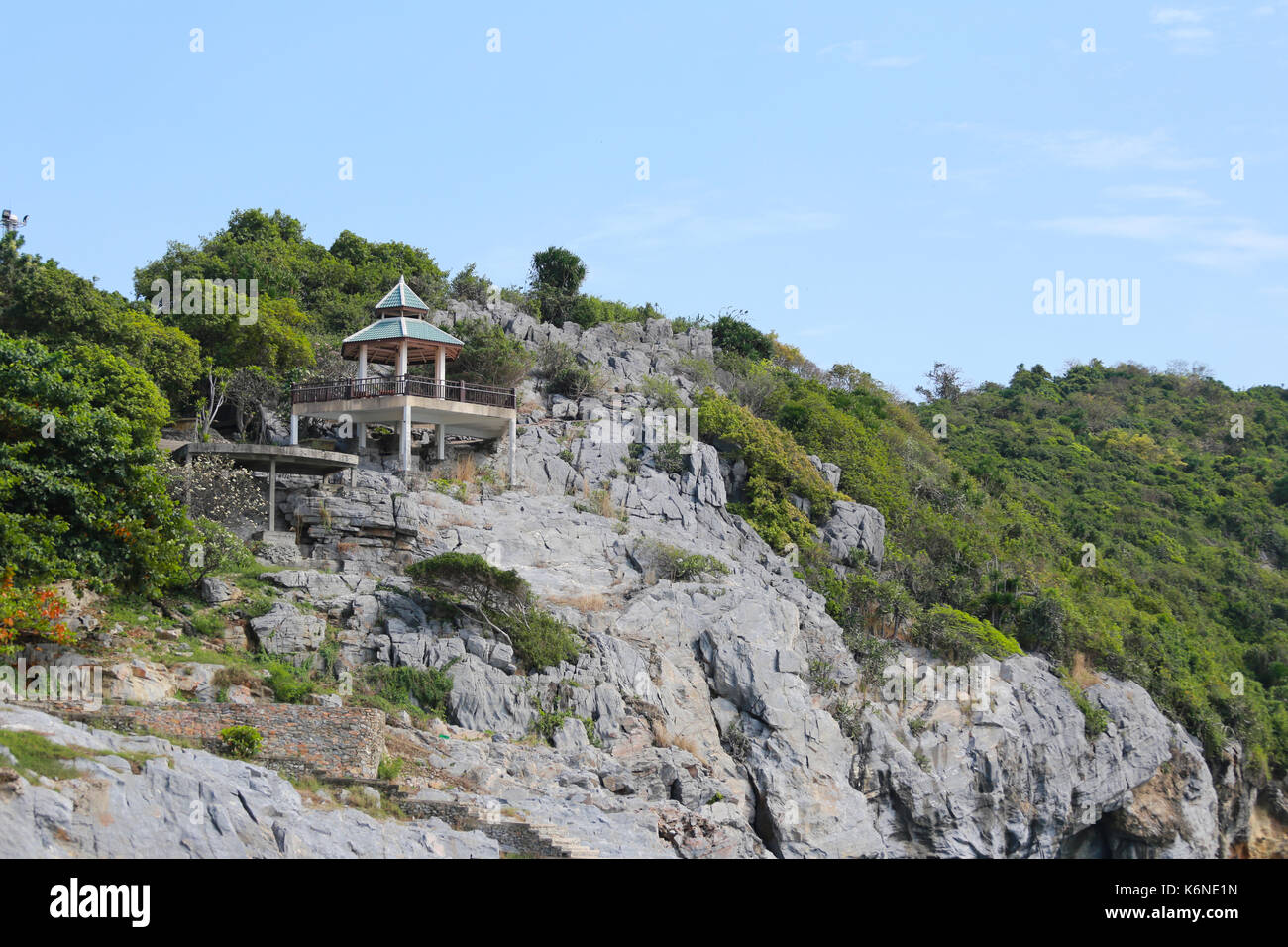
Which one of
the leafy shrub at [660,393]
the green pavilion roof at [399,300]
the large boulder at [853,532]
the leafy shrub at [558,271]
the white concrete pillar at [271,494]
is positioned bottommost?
the large boulder at [853,532]

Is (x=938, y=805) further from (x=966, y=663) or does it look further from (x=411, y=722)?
(x=411, y=722)

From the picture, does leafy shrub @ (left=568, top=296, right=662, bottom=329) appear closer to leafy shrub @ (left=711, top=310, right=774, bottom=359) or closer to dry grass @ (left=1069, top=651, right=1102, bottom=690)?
leafy shrub @ (left=711, top=310, right=774, bottom=359)

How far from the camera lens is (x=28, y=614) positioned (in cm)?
2156

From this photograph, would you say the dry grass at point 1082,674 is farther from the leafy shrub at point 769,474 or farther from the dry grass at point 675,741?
the dry grass at point 675,741

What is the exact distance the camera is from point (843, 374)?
58.3 meters

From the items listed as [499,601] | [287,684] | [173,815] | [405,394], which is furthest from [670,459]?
[173,815]

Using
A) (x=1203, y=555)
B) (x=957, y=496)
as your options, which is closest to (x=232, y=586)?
(x=957, y=496)

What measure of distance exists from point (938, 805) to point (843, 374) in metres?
29.0

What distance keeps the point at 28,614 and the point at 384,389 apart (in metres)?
13.8

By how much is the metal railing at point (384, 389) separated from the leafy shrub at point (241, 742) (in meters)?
14.0

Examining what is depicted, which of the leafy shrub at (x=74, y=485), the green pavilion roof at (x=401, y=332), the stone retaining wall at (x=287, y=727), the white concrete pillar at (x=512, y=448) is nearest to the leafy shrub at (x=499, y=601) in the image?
the stone retaining wall at (x=287, y=727)

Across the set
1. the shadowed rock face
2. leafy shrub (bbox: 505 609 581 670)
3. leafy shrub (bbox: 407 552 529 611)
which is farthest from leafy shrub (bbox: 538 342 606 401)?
the shadowed rock face

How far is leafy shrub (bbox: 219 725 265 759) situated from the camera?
69.0ft

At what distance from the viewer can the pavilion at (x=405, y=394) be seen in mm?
33906
